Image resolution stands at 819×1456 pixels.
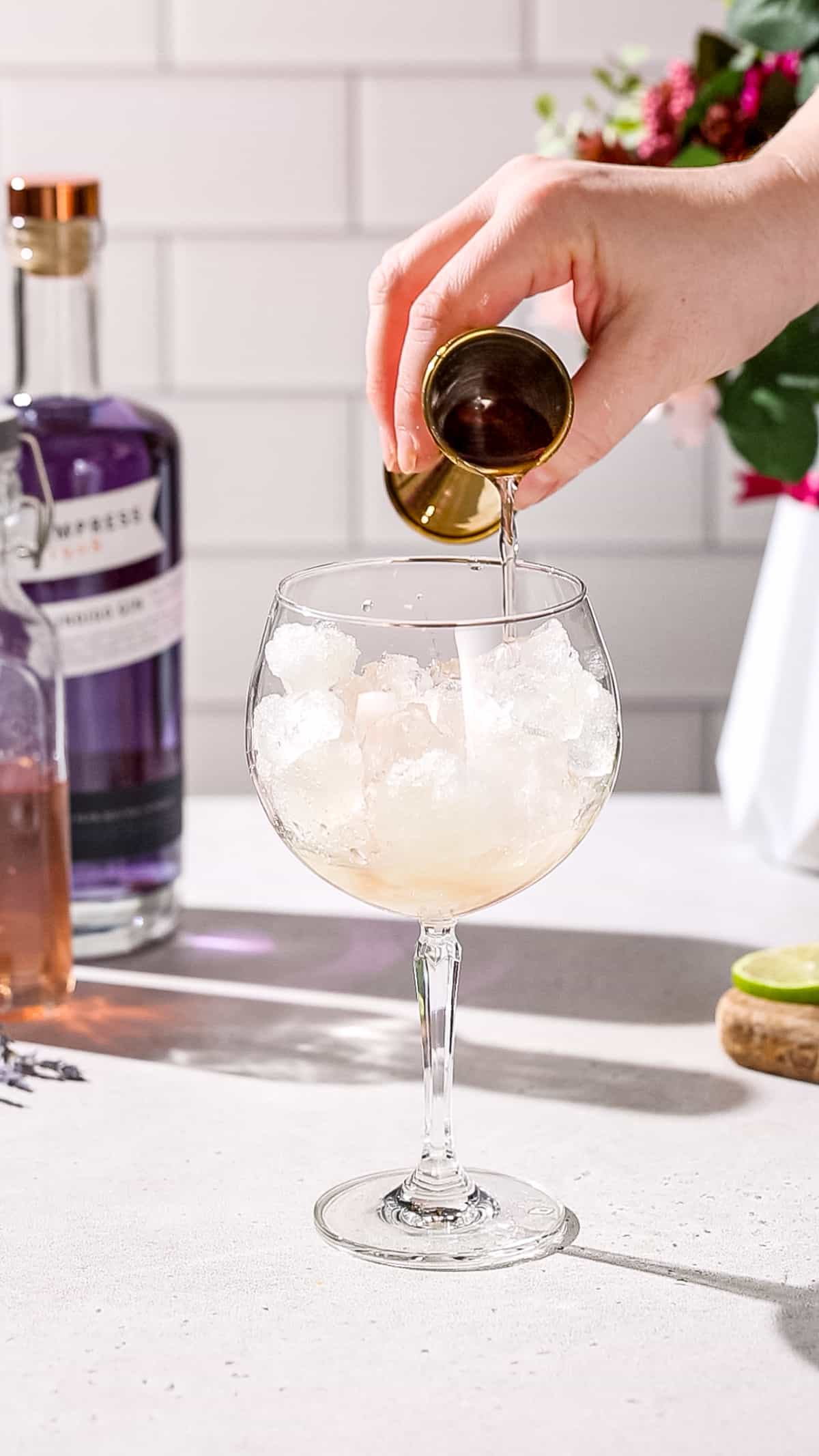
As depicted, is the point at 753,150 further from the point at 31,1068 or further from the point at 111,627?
the point at 31,1068

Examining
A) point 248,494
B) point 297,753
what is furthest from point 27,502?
point 248,494

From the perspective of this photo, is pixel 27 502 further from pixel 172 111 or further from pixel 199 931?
pixel 172 111

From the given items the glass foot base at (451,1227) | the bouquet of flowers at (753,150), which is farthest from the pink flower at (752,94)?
the glass foot base at (451,1227)

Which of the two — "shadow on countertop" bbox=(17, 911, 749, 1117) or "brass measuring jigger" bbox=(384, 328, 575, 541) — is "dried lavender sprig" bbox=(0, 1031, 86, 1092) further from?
"brass measuring jigger" bbox=(384, 328, 575, 541)

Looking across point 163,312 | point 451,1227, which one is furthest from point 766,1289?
point 163,312

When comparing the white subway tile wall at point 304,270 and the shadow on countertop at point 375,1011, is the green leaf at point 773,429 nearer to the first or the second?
the shadow on countertop at point 375,1011
